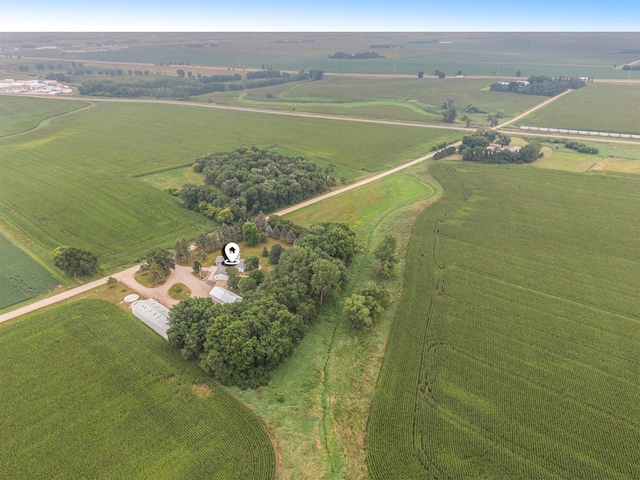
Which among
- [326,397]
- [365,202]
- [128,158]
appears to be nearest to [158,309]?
[326,397]

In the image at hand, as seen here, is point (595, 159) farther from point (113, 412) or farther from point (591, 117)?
point (113, 412)

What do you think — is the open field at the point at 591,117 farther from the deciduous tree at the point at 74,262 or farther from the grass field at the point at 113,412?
the grass field at the point at 113,412

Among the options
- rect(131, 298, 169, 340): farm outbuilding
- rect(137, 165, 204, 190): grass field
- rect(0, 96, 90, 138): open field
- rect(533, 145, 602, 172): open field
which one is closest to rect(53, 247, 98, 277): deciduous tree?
rect(131, 298, 169, 340): farm outbuilding

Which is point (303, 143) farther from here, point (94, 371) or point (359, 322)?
point (94, 371)

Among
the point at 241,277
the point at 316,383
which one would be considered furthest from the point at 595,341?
the point at 241,277

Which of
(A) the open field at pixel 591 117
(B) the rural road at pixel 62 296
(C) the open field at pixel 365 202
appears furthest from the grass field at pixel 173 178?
(A) the open field at pixel 591 117
